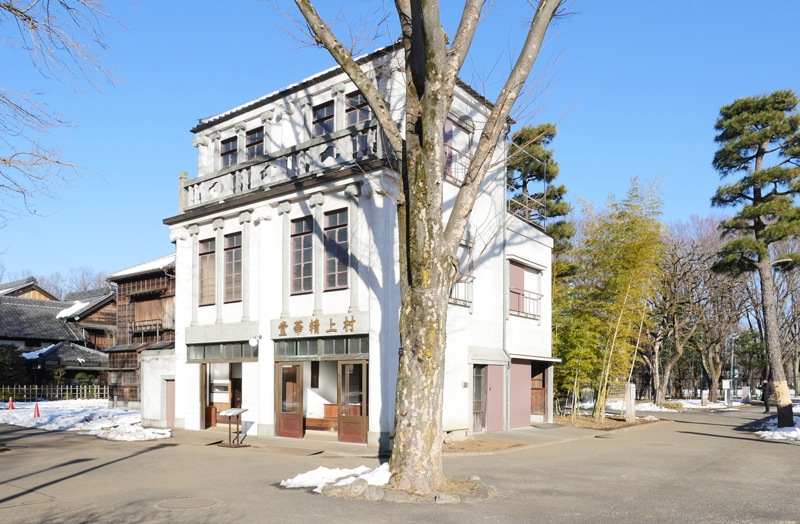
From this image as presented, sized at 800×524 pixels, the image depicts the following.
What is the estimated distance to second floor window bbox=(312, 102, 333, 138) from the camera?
1945 centimetres

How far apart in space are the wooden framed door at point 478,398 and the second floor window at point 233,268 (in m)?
7.18

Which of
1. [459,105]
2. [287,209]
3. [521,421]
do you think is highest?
[459,105]

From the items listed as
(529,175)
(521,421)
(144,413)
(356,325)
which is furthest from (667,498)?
(529,175)

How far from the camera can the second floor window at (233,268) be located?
65.8 ft

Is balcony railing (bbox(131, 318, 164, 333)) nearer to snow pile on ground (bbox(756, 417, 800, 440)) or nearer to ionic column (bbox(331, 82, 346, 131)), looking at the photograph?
ionic column (bbox(331, 82, 346, 131))

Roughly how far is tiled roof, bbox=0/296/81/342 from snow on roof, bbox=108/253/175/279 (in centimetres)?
1120

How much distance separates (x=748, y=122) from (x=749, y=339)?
105 feet

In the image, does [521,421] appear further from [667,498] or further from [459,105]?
[667,498]

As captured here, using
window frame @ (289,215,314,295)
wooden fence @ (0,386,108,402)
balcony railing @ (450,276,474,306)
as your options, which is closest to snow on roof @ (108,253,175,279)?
wooden fence @ (0,386,108,402)

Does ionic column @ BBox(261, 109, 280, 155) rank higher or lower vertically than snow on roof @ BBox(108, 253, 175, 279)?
higher

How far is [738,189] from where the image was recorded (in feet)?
74.6

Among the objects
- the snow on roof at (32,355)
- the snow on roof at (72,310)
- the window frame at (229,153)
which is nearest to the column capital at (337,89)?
the window frame at (229,153)

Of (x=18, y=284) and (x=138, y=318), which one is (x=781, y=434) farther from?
(x=18, y=284)

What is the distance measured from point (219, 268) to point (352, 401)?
6.46 metres
